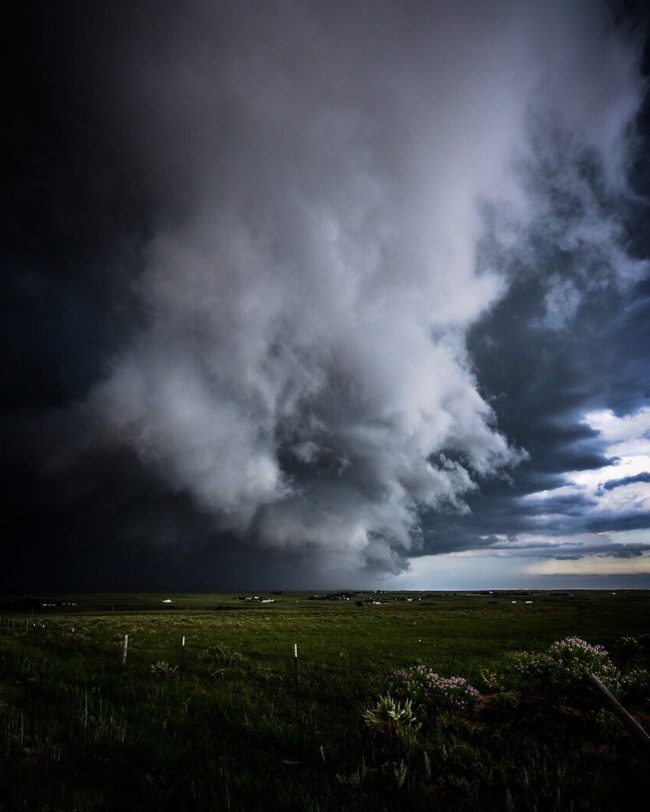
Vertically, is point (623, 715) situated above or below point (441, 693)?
above

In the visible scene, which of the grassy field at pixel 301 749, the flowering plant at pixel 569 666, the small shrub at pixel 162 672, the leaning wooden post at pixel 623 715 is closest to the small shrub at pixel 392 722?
the grassy field at pixel 301 749

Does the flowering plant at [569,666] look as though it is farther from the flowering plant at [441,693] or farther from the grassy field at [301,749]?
the flowering plant at [441,693]

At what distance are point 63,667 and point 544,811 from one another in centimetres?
1650

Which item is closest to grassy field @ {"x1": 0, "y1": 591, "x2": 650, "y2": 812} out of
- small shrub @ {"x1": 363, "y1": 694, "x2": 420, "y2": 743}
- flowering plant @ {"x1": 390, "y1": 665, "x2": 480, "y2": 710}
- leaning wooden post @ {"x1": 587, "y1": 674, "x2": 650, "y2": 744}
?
small shrub @ {"x1": 363, "y1": 694, "x2": 420, "y2": 743}

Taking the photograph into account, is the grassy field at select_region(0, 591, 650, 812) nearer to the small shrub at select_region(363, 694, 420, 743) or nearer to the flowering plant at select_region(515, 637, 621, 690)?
the small shrub at select_region(363, 694, 420, 743)

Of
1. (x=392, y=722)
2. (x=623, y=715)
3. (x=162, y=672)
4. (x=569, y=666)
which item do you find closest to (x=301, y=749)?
(x=392, y=722)

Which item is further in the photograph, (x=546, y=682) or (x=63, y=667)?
(x=63, y=667)

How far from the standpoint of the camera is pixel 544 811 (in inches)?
222

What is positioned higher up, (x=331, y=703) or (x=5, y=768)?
(x=5, y=768)

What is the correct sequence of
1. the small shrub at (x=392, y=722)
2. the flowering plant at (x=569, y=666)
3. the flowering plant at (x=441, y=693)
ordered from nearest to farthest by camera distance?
the small shrub at (x=392, y=722) < the flowering plant at (x=441, y=693) < the flowering plant at (x=569, y=666)

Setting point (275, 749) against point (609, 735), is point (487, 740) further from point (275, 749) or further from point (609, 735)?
point (275, 749)

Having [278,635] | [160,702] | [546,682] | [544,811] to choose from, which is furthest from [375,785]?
[278,635]

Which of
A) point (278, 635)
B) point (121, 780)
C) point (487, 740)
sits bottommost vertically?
point (278, 635)

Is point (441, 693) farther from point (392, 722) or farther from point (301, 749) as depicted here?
point (301, 749)
